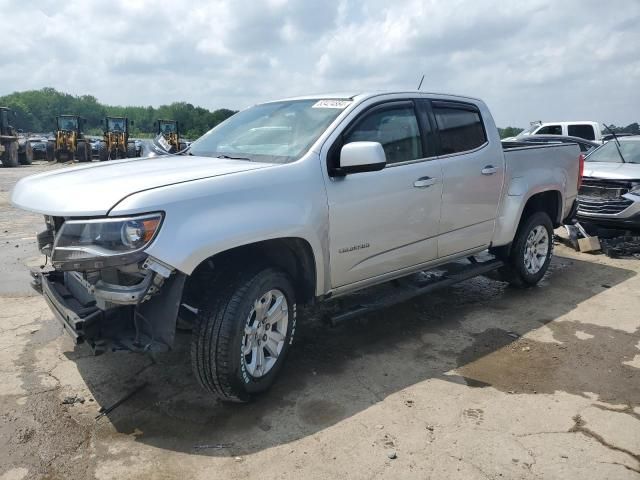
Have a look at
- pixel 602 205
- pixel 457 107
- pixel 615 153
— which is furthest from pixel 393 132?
pixel 615 153

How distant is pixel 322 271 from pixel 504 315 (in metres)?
2.31

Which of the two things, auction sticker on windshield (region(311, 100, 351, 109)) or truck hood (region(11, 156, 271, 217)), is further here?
auction sticker on windshield (region(311, 100, 351, 109))

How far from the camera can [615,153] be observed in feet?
29.0

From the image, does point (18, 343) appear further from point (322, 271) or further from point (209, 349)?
point (322, 271)

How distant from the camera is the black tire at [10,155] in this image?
23.7m

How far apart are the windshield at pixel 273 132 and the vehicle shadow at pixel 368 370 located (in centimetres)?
148

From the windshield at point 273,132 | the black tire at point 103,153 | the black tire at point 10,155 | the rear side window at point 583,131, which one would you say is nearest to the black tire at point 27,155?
the black tire at point 10,155

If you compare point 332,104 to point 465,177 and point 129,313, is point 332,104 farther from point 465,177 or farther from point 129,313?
point 129,313

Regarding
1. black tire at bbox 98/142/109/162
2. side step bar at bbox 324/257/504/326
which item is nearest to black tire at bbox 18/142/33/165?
black tire at bbox 98/142/109/162

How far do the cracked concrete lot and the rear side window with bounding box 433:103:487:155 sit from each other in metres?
1.56

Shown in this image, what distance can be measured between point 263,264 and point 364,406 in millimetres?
1073

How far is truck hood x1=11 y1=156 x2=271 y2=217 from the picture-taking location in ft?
9.12

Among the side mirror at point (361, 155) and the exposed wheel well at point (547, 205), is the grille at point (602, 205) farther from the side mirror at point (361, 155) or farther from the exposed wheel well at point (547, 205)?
the side mirror at point (361, 155)

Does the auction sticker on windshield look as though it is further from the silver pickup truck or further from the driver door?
the driver door
